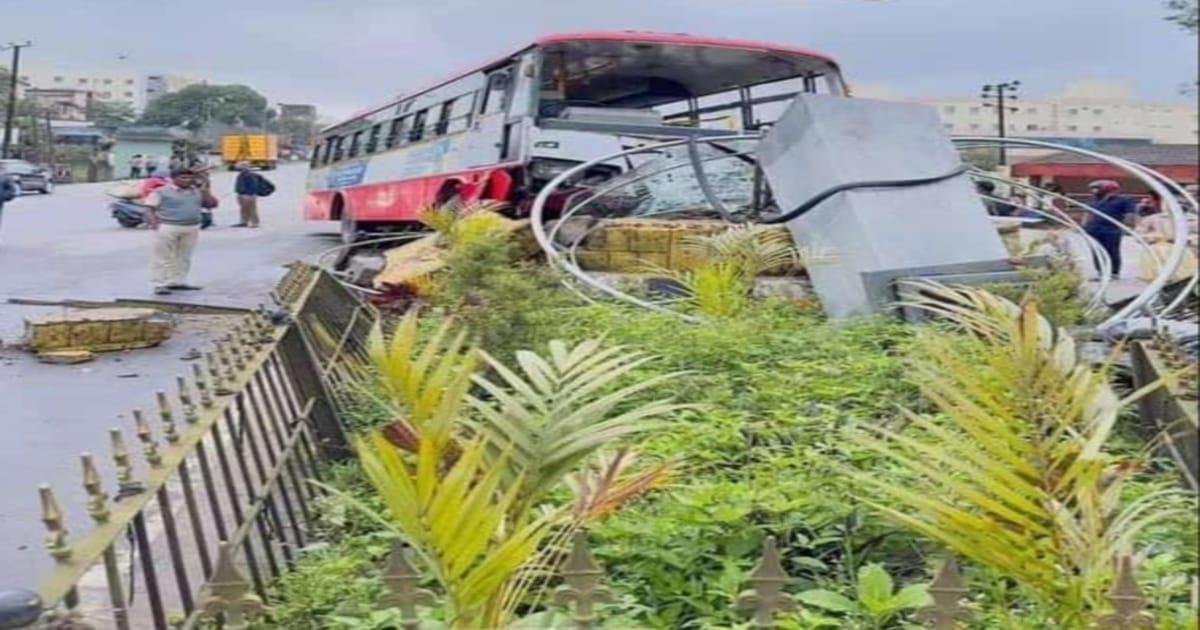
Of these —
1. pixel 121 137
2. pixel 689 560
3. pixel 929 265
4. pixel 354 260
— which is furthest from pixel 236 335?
pixel 354 260

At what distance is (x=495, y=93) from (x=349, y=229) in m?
6.17

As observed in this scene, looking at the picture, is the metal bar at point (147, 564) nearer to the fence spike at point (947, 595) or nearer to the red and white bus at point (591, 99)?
the fence spike at point (947, 595)

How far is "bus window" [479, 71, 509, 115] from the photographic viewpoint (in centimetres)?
1156

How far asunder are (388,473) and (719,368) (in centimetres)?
297

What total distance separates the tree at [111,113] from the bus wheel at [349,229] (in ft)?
26.3

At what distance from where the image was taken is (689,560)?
297cm

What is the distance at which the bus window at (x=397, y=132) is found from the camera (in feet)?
49.0

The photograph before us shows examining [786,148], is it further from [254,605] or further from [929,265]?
[254,605]

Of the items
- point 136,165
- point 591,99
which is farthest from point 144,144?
point 591,99

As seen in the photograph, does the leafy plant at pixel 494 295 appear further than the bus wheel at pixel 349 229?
No

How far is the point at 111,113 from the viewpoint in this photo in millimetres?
7609

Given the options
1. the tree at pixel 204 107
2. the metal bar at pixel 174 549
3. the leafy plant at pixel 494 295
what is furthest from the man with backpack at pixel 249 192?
the metal bar at pixel 174 549

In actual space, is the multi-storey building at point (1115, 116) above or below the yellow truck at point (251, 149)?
below

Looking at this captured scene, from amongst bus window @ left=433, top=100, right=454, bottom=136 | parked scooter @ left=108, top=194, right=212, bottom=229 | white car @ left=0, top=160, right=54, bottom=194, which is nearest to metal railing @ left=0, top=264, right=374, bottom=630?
white car @ left=0, top=160, right=54, bottom=194
